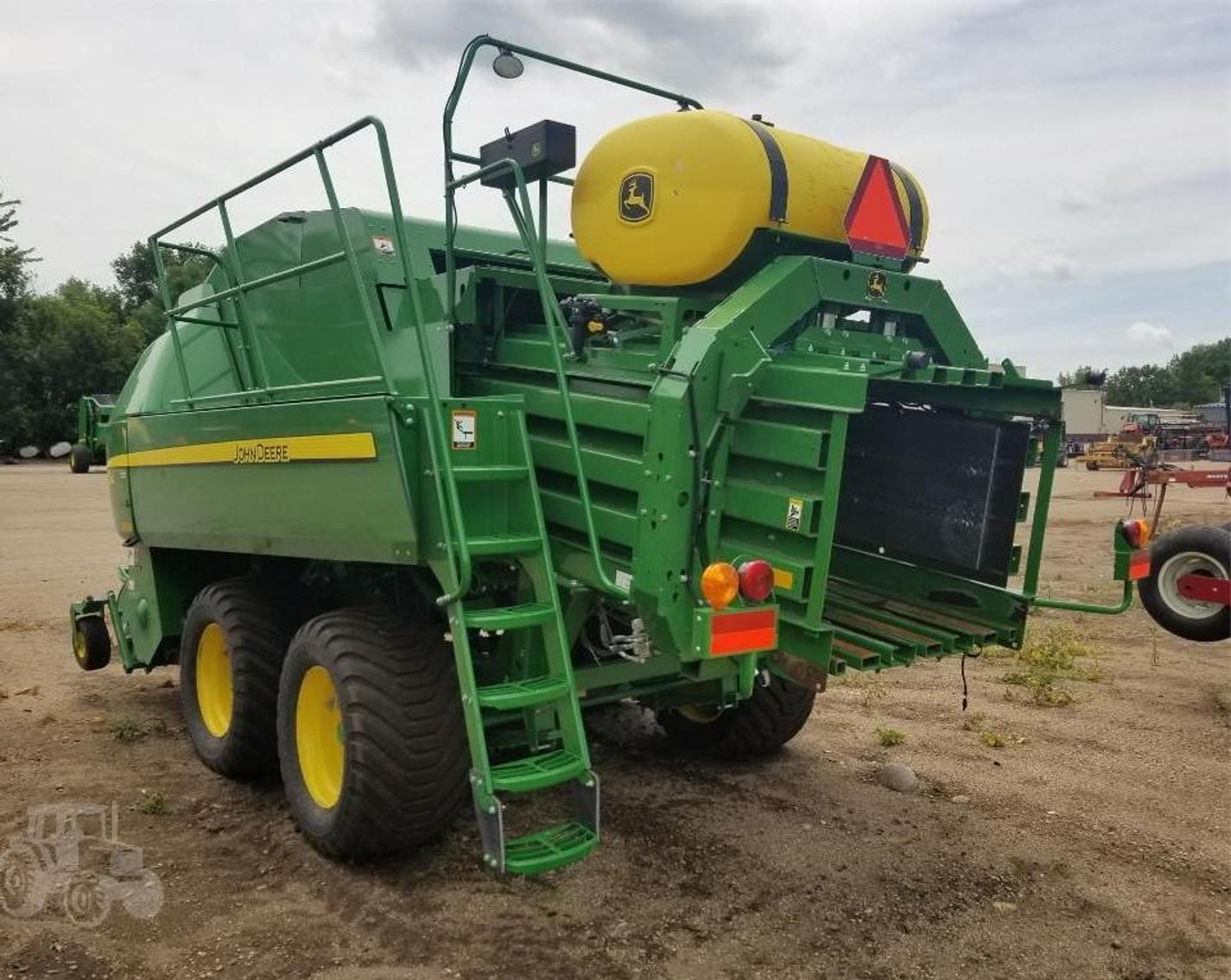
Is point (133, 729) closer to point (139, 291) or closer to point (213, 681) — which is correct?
point (213, 681)

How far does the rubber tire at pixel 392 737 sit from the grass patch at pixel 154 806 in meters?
0.91

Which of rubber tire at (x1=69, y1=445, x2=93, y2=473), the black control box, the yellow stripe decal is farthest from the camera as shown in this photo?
rubber tire at (x1=69, y1=445, x2=93, y2=473)

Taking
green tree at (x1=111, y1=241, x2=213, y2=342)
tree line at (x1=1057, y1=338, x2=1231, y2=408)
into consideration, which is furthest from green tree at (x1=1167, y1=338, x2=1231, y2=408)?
green tree at (x1=111, y1=241, x2=213, y2=342)

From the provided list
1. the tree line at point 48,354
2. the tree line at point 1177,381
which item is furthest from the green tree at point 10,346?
the tree line at point 1177,381

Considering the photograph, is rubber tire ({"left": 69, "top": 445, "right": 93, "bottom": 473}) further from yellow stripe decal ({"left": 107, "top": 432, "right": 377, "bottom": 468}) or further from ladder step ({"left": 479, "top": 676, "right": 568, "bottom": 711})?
ladder step ({"left": 479, "top": 676, "right": 568, "bottom": 711})

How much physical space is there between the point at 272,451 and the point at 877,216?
2436mm

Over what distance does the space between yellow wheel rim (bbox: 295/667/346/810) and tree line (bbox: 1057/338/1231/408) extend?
7545 centimetres

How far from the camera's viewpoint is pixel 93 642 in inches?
222

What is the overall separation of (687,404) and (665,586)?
0.56 metres

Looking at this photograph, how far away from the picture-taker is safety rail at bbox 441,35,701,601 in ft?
10.6

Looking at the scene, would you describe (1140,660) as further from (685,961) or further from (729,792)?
(685,961)

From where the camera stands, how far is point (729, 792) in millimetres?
4340

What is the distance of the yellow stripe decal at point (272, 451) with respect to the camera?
3.34 metres

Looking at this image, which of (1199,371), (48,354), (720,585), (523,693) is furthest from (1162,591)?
(1199,371)
